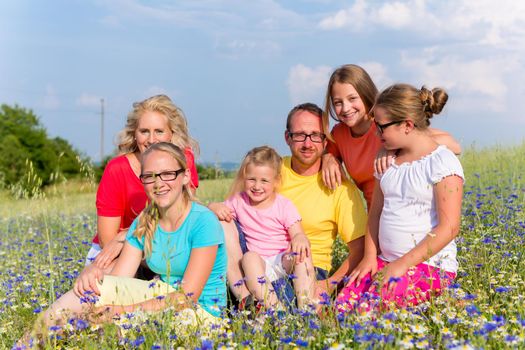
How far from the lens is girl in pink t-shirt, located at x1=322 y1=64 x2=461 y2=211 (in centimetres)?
487

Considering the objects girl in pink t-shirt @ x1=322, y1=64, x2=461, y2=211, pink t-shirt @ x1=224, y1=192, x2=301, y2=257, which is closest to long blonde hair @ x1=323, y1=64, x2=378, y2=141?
girl in pink t-shirt @ x1=322, y1=64, x2=461, y2=211

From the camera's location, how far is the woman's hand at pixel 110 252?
4.50 meters

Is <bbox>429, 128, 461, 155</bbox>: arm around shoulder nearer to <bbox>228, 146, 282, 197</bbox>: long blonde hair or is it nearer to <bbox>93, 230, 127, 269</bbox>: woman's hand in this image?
<bbox>228, 146, 282, 197</bbox>: long blonde hair

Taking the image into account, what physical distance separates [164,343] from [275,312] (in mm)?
624

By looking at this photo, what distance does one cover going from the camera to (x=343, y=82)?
192 inches

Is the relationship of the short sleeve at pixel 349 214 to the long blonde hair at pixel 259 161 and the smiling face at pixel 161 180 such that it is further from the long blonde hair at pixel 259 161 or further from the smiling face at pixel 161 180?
the smiling face at pixel 161 180

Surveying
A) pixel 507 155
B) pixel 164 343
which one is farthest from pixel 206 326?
pixel 507 155

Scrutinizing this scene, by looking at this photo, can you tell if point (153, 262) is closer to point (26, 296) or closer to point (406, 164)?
point (26, 296)

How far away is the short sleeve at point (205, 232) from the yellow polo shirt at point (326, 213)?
41.1 inches

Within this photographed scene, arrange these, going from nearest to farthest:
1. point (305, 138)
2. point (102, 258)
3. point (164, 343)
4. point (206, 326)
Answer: point (164, 343) < point (206, 326) < point (102, 258) < point (305, 138)

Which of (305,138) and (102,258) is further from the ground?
(305,138)

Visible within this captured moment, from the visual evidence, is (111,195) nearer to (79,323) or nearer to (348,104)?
(79,323)

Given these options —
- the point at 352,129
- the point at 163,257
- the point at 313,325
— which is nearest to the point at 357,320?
the point at 313,325

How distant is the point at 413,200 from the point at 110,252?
2163mm
